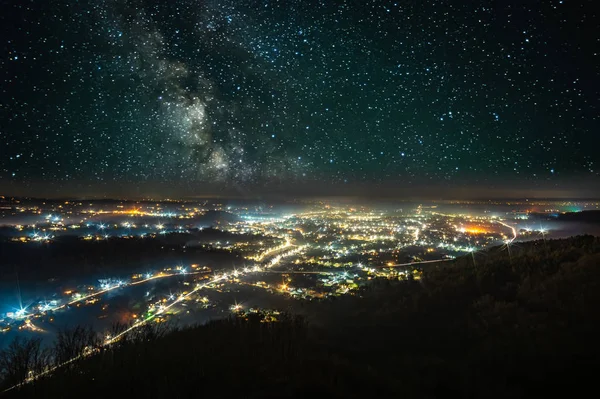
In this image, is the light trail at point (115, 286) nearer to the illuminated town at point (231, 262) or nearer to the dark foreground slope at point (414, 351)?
the illuminated town at point (231, 262)

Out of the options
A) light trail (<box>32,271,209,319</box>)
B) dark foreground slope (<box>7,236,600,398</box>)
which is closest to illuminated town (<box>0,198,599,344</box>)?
light trail (<box>32,271,209,319</box>)

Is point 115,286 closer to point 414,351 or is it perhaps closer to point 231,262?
point 231,262

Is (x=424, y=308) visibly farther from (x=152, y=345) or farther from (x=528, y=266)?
(x=152, y=345)

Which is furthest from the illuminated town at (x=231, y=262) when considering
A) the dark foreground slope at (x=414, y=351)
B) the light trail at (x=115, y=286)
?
the dark foreground slope at (x=414, y=351)

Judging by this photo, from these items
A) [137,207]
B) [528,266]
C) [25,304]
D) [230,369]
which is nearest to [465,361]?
[230,369]

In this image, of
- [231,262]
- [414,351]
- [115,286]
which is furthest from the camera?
[231,262]

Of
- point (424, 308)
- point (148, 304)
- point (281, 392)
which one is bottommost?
point (148, 304)

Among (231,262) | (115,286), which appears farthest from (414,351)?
(231,262)
